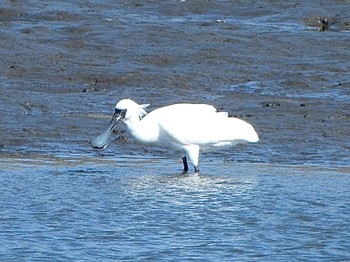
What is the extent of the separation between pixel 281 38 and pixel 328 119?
15.1ft

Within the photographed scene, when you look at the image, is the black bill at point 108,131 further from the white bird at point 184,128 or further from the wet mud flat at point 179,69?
the wet mud flat at point 179,69

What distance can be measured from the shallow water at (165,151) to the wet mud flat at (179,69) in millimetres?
31

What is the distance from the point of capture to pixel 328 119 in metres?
12.0

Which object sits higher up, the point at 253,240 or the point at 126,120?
the point at 126,120

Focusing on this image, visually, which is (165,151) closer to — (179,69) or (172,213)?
(172,213)

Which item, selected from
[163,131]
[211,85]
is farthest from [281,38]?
[163,131]

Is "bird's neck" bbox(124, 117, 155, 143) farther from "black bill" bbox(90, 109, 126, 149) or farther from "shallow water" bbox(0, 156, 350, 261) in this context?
"shallow water" bbox(0, 156, 350, 261)

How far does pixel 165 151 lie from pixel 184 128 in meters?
1.39

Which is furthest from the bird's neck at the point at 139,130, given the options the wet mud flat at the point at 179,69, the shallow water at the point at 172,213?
the wet mud flat at the point at 179,69

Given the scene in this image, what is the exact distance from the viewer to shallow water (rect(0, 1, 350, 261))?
711 cm

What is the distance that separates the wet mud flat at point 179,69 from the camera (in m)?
11.2

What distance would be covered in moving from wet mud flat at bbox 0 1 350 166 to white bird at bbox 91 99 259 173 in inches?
35.0

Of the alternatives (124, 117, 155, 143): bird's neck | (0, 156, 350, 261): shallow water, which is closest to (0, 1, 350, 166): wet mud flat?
(124, 117, 155, 143): bird's neck

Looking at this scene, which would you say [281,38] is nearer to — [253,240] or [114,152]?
[114,152]
